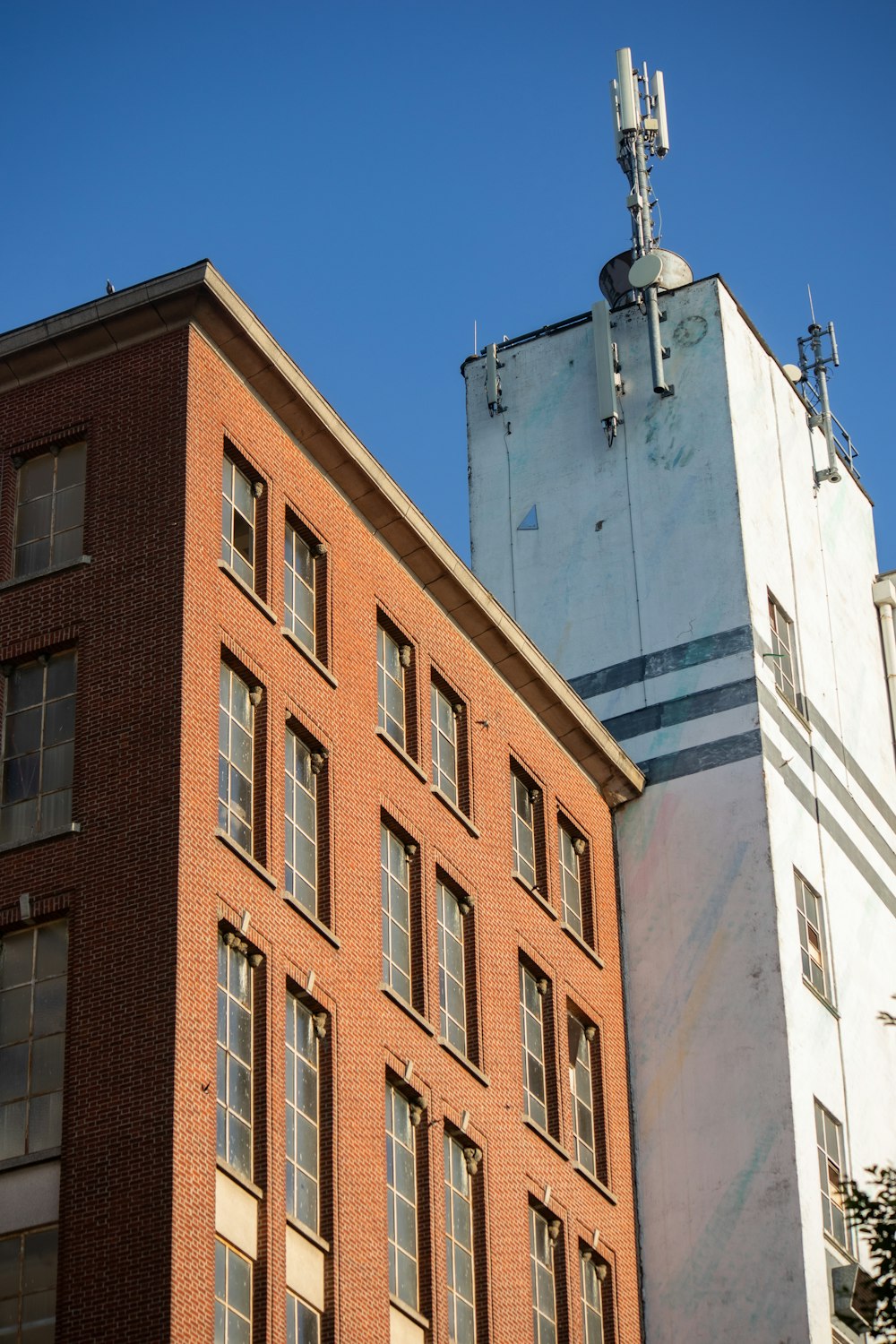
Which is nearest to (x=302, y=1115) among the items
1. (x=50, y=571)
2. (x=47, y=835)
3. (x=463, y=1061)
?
(x=47, y=835)

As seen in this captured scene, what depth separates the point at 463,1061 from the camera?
44000 millimetres

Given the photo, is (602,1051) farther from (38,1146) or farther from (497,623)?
(38,1146)

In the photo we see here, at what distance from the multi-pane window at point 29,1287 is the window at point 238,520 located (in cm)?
1169

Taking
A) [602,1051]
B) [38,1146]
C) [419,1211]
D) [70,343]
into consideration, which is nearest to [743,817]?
[602,1051]

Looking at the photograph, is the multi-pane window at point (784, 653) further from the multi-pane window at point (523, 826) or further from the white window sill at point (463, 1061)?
the white window sill at point (463, 1061)

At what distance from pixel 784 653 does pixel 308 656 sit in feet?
59.8

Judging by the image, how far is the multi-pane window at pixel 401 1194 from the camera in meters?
40.3

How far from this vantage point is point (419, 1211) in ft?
136

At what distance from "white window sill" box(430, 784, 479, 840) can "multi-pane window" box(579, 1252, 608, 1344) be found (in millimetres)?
8390

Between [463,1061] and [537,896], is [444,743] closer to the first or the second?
[537,896]

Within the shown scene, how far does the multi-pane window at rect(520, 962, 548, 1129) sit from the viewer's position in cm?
4706

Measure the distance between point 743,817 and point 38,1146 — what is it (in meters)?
22.7

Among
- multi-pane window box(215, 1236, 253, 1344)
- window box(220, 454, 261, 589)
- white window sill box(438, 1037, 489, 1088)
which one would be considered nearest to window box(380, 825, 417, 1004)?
white window sill box(438, 1037, 489, 1088)

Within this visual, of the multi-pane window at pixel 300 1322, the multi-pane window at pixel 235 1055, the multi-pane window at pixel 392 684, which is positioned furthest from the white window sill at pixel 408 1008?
the multi-pane window at pixel 300 1322
